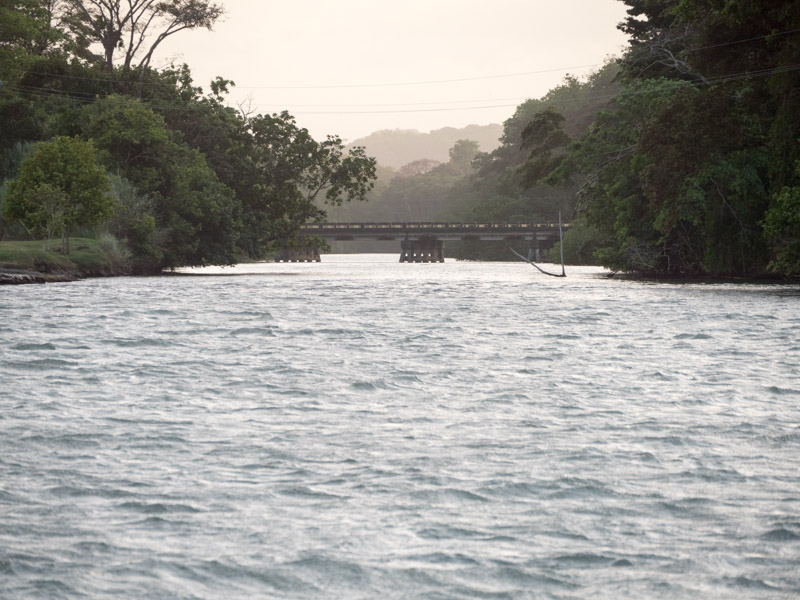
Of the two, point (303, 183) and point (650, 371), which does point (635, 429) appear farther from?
point (303, 183)

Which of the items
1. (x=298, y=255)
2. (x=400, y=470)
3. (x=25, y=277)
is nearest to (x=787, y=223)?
(x=25, y=277)

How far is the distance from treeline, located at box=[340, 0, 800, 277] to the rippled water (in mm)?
20028

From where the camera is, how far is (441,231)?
434ft

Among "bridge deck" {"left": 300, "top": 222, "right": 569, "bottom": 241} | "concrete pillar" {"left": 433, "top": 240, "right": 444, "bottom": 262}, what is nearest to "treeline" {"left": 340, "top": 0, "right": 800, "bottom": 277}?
"bridge deck" {"left": 300, "top": 222, "right": 569, "bottom": 241}

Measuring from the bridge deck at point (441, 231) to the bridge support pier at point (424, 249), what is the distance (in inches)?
59.1

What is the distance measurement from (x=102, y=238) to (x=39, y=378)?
149 ft

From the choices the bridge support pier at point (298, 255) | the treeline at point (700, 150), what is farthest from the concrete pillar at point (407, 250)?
the treeline at point (700, 150)

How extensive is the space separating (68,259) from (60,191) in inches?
178

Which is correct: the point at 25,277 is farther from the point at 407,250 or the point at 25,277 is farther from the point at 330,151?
the point at 407,250

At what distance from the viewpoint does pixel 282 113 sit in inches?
3268

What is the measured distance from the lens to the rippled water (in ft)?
22.3

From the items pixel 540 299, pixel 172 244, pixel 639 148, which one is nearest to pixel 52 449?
pixel 540 299

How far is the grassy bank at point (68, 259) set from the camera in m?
50.2

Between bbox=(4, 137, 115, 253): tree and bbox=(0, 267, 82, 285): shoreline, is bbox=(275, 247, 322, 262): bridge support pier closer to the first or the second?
bbox=(4, 137, 115, 253): tree
